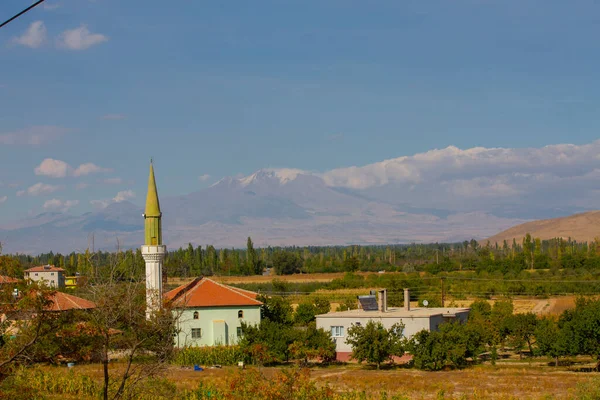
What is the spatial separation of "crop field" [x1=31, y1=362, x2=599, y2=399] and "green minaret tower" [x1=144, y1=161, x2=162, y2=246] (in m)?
12.1

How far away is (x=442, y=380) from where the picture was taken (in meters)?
35.5

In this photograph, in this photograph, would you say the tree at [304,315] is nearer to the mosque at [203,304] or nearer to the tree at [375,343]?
the mosque at [203,304]

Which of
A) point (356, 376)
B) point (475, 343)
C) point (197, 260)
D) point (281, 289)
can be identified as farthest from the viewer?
point (197, 260)

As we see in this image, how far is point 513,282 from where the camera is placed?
81.7 m

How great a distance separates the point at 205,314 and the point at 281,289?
38694 mm

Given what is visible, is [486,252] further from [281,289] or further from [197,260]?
[281,289]

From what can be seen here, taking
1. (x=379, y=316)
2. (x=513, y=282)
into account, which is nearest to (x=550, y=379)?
(x=379, y=316)

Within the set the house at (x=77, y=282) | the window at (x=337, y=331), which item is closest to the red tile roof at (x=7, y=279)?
the house at (x=77, y=282)

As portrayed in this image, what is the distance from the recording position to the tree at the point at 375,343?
135 feet

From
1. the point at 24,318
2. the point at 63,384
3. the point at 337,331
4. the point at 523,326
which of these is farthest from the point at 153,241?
the point at 24,318

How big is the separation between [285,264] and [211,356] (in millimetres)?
91473

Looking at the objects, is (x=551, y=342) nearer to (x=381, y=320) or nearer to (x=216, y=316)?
(x=381, y=320)

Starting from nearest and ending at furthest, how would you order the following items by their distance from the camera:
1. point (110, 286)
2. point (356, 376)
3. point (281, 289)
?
point (110, 286) → point (356, 376) → point (281, 289)

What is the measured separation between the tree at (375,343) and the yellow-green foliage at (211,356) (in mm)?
7383
